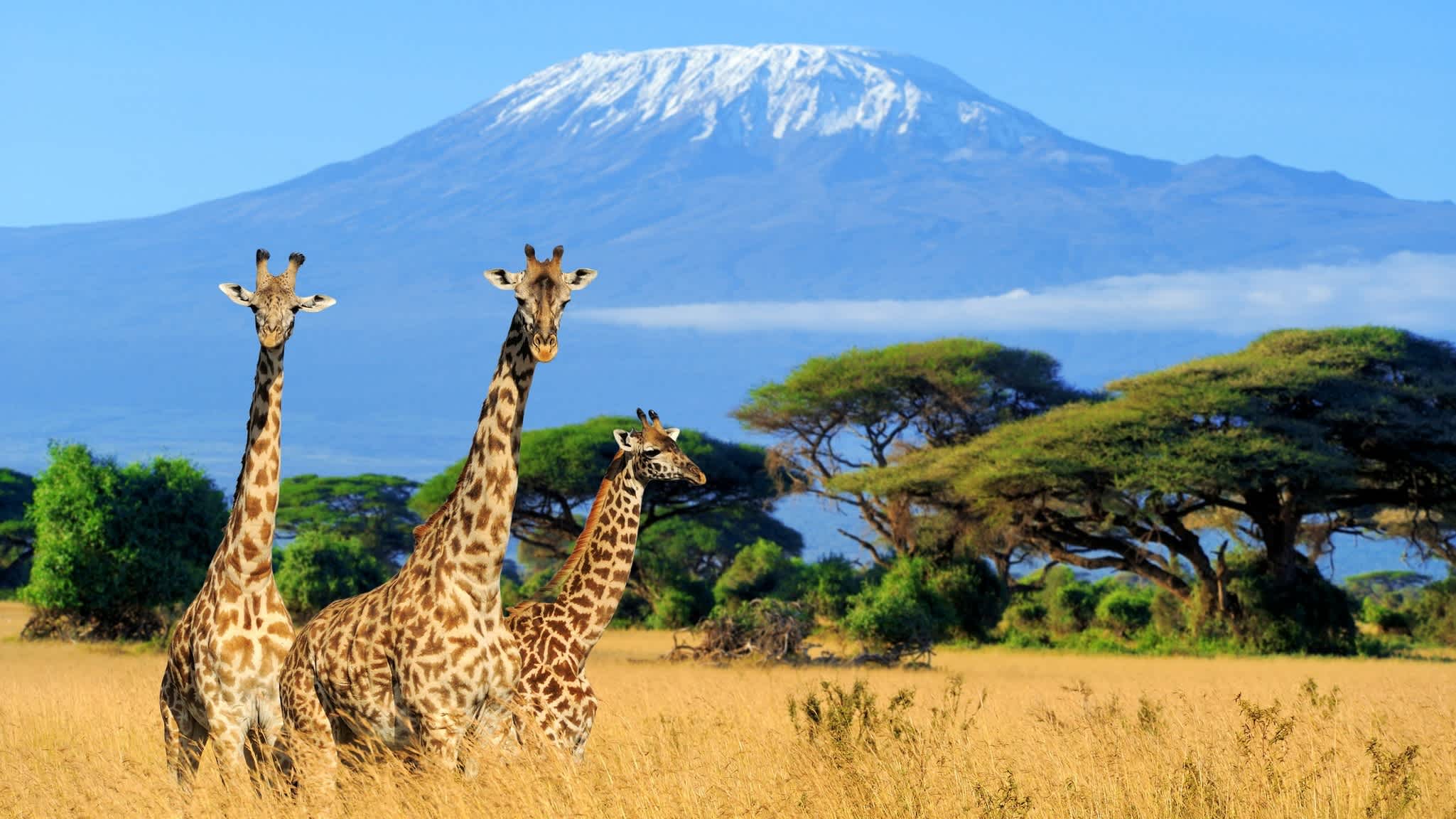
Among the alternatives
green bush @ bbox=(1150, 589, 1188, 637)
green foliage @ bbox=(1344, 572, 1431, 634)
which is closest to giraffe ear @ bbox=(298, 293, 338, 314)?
green bush @ bbox=(1150, 589, 1188, 637)

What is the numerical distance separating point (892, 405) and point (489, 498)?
3727 centimetres

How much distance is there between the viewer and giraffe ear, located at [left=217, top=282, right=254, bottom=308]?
27.1 ft

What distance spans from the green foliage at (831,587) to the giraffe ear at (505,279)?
28.6 meters

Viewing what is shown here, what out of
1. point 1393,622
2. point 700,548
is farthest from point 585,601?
point 700,548

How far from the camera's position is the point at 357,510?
2470 inches

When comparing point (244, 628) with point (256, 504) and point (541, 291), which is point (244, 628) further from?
point (541, 291)

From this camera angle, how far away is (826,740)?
985 centimetres

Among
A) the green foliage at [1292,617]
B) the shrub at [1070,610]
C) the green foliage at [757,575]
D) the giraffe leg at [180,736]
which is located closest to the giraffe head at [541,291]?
the giraffe leg at [180,736]

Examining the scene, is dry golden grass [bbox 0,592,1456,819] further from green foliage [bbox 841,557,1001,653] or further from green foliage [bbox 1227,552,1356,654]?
green foliage [bbox 1227,552,1356,654]

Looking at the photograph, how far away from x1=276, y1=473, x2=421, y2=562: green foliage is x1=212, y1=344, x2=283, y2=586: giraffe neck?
169 ft

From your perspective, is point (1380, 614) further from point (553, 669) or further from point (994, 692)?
point (553, 669)

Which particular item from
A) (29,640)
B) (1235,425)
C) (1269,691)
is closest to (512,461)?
(1269,691)

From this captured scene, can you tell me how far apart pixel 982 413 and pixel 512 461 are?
37114 millimetres

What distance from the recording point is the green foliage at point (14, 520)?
193ft
